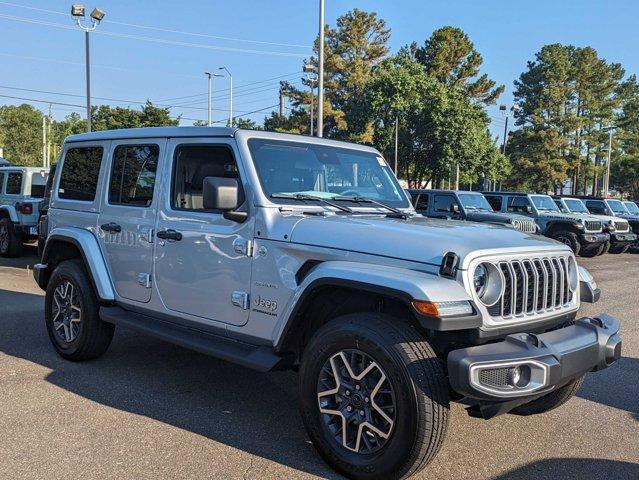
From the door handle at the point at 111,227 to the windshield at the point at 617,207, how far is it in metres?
20.2

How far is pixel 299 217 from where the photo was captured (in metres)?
3.80

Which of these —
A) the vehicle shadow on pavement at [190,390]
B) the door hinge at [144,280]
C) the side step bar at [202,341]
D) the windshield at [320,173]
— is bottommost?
the vehicle shadow on pavement at [190,390]

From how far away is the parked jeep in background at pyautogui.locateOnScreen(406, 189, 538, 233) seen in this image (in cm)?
1473

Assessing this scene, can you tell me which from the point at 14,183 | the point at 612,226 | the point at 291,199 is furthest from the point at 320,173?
the point at 612,226

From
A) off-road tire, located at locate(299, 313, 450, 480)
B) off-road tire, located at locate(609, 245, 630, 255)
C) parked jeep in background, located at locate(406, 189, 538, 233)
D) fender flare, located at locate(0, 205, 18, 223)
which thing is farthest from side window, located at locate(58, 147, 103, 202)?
off-road tire, located at locate(609, 245, 630, 255)

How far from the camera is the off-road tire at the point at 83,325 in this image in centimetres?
505

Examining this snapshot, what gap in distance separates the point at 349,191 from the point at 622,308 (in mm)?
6658

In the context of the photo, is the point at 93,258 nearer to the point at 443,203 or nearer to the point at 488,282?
the point at 488,282

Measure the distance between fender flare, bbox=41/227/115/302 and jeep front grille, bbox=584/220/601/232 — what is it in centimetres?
1453

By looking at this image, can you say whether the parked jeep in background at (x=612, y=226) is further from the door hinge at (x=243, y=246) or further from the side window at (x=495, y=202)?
the door hinge at (x=243, y=246)

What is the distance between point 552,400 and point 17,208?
1167 centimetres

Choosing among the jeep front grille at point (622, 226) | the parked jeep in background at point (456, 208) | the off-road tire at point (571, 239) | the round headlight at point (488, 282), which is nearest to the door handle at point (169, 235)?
the round headlight at point (488, 282)

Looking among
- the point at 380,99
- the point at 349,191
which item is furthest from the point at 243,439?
the point at 380,99

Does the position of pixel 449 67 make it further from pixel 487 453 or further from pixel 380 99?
pixel 487 453
